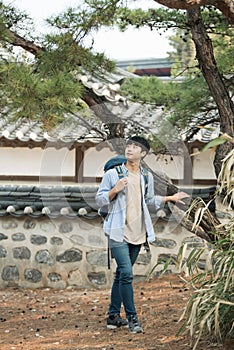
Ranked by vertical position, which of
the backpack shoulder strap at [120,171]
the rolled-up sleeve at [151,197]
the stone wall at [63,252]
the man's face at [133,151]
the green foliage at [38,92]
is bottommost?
the stone wall at [63,252]

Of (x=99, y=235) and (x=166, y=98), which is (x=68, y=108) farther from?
(x=99, y=235)

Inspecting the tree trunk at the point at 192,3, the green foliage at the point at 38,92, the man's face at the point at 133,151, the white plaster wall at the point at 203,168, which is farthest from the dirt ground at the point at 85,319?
the white plaster wall at the point at 203,168

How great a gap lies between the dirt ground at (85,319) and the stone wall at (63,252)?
15cm

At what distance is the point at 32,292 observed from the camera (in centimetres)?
747

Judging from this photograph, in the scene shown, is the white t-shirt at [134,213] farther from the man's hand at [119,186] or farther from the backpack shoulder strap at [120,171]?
the man's hand at [119,186]

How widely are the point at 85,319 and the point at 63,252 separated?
184 cm

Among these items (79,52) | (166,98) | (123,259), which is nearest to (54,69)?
(79,52)

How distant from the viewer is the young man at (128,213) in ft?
15.7

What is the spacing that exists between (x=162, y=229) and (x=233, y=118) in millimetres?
2256

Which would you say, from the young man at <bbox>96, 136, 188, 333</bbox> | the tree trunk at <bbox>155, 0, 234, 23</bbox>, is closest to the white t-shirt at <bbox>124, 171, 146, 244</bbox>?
the young man at <bbox>96, 136, 188, 333</bbox>

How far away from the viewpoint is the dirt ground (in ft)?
15.5

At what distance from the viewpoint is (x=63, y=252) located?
757 centimetres

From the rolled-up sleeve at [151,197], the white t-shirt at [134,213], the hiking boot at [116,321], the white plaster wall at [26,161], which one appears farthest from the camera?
the white plaster wall at [26,161]

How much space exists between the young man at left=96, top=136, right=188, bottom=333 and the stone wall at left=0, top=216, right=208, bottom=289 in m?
2.39
